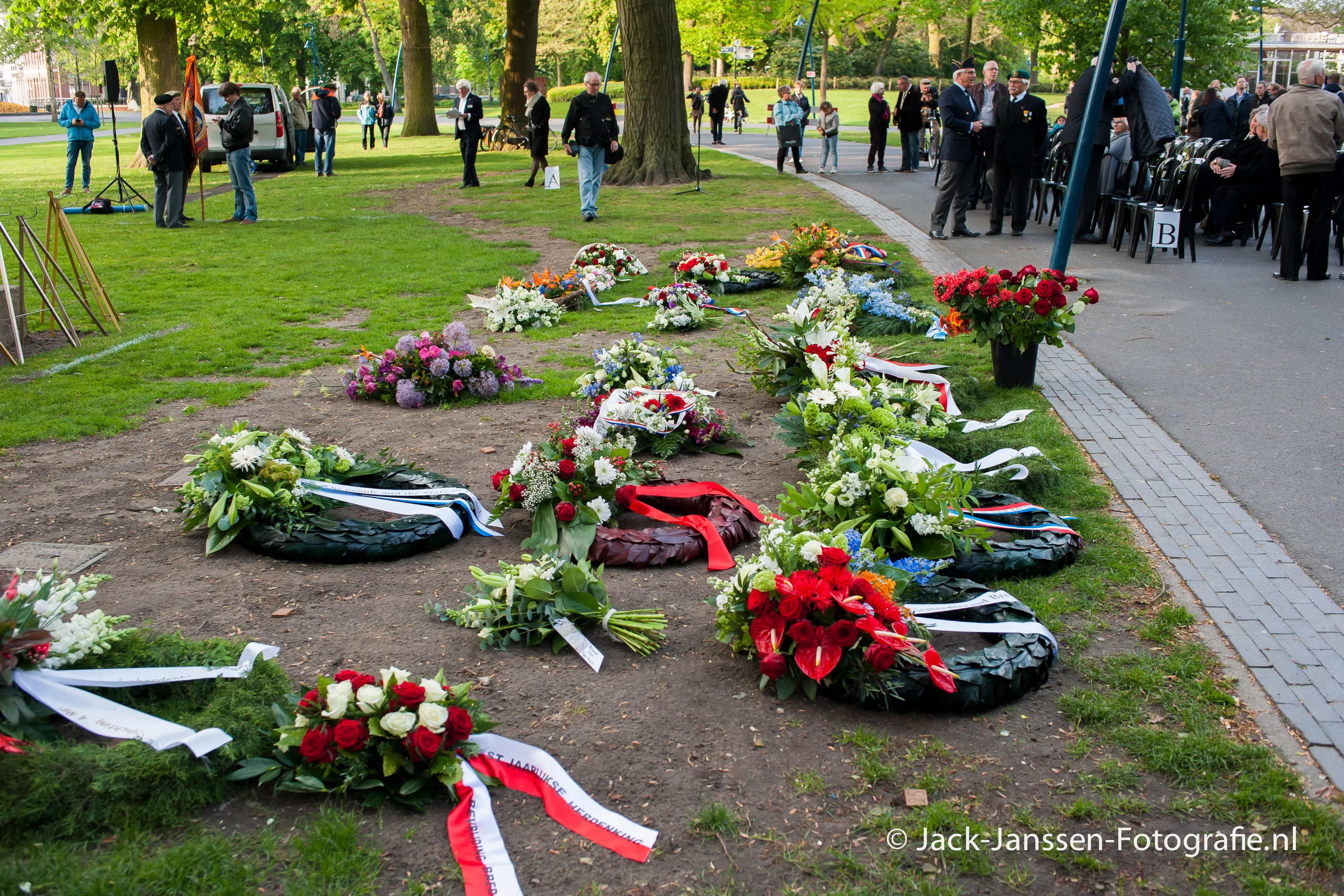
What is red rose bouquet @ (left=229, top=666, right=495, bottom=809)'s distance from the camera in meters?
2.99

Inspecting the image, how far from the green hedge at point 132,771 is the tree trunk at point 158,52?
24485 millimetres

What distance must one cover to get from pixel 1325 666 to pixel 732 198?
15980 mm

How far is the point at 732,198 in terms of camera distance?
18656 millimetres

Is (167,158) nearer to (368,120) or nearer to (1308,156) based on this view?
(1308,156)

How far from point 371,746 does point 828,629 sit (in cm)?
152

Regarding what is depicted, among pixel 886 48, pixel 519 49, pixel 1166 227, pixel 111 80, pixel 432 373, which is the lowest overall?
pixel 432 373

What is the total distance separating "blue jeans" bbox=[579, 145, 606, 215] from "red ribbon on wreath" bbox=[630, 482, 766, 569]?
1107cm

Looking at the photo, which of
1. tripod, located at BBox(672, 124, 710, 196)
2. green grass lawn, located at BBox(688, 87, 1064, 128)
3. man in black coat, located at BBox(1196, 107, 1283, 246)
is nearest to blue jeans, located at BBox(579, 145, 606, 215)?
tripod, located at BBox(672, 124, 710, 196)

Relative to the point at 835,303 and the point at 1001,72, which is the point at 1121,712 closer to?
the point at 835,303

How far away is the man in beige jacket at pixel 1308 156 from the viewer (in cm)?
1017

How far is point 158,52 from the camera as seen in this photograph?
78.7ft

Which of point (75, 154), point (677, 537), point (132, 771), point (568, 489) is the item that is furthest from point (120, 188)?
point (132, 771)

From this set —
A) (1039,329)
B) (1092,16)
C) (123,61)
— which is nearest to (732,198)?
(1039,329)

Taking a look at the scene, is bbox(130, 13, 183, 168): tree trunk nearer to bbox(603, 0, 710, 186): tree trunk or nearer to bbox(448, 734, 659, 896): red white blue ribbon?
bbox(603, 0, 710, 186): tree trunk
